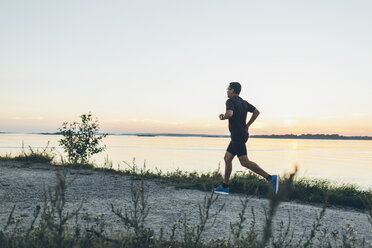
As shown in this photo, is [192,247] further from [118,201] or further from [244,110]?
[244,110]

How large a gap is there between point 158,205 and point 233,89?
305 cm

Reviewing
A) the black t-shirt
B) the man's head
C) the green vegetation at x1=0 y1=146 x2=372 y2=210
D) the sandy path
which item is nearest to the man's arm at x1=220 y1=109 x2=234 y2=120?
the black t-shirt

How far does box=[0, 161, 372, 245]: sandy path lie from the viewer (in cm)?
479

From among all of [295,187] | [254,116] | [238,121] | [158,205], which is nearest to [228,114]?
[238,121]

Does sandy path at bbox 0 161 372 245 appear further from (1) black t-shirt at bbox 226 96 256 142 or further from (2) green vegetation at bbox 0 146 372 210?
(1) black t-shirt at bbox 226 96 256 142

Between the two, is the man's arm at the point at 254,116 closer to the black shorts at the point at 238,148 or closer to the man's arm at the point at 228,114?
the black shorts at the point at 238,148

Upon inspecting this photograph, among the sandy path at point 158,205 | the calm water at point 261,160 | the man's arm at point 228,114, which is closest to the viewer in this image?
the sandy path at point 158,205

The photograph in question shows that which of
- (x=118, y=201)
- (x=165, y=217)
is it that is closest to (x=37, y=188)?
(x=118, y=201)

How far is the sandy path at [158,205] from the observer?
4.79m

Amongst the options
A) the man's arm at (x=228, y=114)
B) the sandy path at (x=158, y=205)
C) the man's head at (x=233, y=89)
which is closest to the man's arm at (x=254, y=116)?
the man's head at (x=233, y=89)

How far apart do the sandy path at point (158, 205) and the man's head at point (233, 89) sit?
2267 mm

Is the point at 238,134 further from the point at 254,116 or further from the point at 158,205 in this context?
the point at 158,205

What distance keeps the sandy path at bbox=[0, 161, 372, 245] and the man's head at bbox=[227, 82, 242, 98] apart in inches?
89.3

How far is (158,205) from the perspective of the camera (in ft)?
18.8
